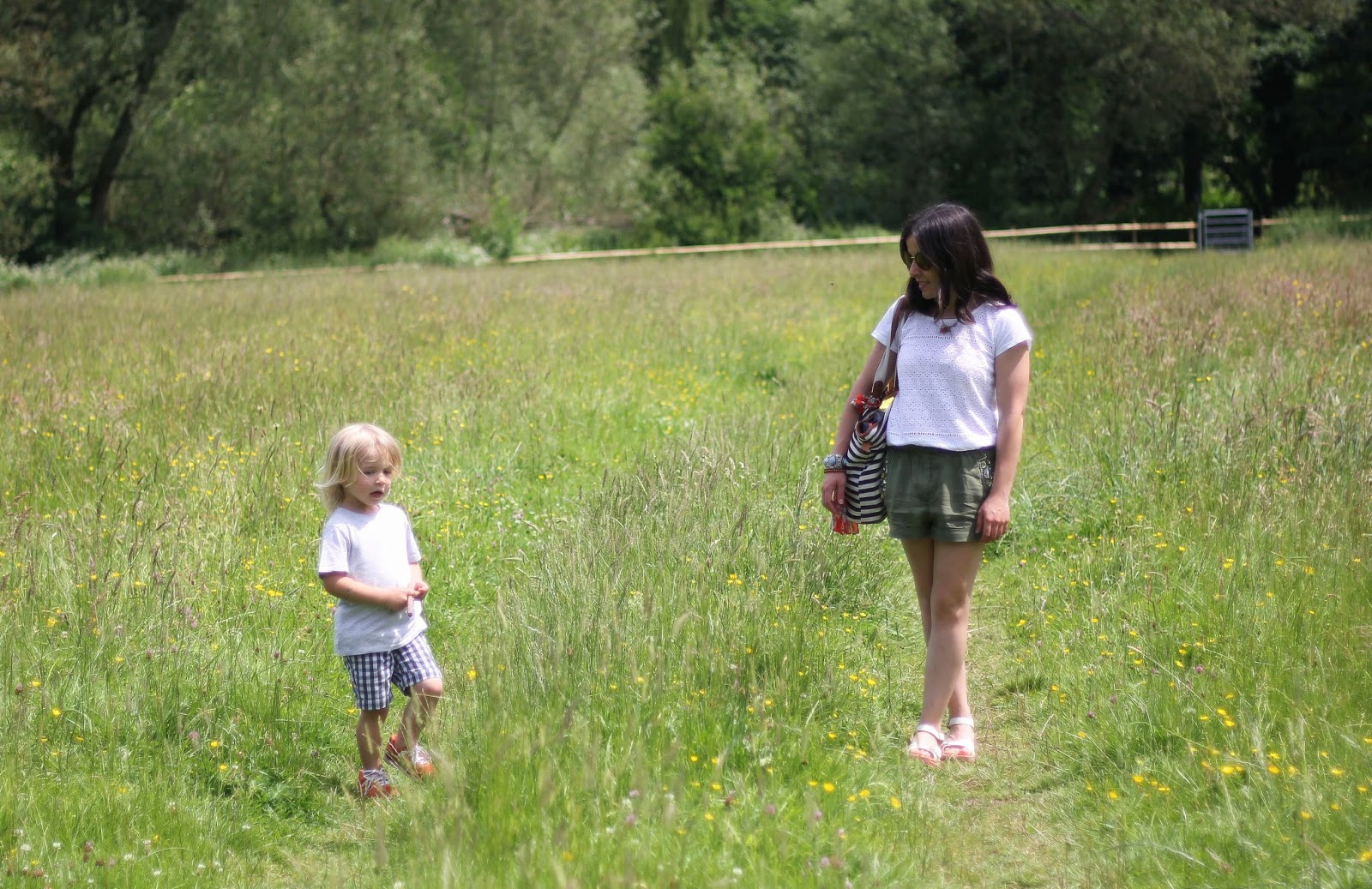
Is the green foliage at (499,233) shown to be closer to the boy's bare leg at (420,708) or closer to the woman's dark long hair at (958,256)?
the boy's bare leg at (420,708)

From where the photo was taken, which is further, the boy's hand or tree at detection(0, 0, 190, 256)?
tree at detection(0, 0, 190, 256)

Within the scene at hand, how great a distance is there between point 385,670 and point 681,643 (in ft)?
3.26

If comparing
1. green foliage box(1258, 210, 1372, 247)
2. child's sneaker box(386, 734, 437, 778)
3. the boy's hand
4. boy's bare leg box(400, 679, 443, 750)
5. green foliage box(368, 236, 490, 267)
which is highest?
green foliage box(368, 236, 490, 267)

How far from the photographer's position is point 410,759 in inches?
159

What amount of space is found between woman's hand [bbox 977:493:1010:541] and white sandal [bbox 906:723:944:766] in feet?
2.25

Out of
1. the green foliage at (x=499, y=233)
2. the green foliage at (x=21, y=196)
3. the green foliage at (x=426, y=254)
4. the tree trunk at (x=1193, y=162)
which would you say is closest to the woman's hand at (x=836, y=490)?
the green foliage at (x=426, y=254)

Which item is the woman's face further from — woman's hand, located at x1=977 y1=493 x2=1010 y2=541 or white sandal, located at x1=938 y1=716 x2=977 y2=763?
white sandal, located at x1=938 y1=716 x2=977 y2=763

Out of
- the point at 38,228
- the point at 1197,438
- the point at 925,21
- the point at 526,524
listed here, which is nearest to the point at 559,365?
the point at 526,524

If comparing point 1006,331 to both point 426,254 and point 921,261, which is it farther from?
point 426,254

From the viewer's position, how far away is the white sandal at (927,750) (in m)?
4.13

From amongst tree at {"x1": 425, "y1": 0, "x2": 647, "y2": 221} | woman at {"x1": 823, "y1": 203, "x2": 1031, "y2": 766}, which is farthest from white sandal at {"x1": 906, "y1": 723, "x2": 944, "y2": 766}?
tree at {"x1": 425, "y1": 0, "x2": 647, "y2": 221}

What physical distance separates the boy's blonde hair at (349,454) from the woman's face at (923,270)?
178 cm

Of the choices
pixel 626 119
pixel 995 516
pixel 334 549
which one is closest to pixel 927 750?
pixel 995 516

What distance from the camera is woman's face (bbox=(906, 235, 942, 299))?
4094 mm
